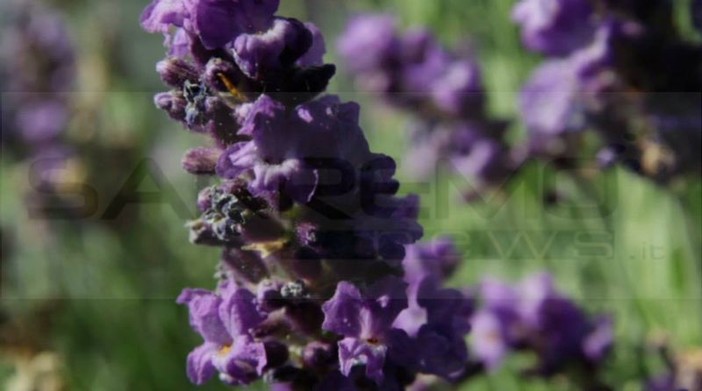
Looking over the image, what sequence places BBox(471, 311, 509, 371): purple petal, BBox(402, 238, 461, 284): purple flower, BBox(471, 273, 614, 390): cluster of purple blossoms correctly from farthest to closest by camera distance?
BBox(471, 311, 509, 371): purple petal → BBox(471, 273, 614, 390): cluster of purple blossoms → BBox(402, 238, 461, 284): purple flower

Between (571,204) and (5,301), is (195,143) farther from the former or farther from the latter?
(571,204)

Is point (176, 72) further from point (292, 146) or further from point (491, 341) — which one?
point (491, 341)

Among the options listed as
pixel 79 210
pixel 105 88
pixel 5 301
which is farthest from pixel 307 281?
pixel 105 88

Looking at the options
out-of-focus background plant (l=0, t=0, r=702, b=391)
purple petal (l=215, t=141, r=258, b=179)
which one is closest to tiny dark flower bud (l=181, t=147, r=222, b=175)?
purple petal (l=215, t=141, r=258, b=179)

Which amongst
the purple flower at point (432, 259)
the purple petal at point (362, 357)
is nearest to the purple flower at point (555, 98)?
the purple flower at point (432, 259)

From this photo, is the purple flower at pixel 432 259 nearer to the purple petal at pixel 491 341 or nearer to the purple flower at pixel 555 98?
the purple petal at pixel 491 341

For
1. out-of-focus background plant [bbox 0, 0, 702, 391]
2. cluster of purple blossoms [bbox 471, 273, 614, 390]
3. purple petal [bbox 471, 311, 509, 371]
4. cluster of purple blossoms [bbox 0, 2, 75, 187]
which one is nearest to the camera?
cluster of purple blossoms [bbox 471, 273, 614, 390]

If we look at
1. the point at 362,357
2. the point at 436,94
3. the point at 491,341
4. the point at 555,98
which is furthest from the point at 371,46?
the point at 362,357

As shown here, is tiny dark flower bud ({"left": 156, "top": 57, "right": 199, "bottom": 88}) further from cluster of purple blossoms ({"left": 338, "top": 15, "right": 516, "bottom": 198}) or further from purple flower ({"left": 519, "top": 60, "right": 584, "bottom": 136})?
cluster of purple blossoms ({"left": 338, "top": 15, "right": 516, "bottom": 198})
